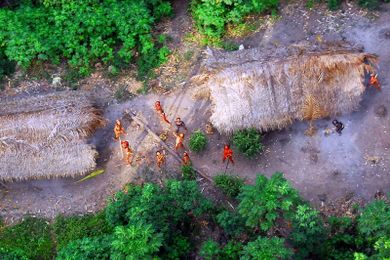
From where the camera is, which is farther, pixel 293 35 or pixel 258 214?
pixel 293 35

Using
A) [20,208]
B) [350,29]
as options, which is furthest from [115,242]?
[350,29]

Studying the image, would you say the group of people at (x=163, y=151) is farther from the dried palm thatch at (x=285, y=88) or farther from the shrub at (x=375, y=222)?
the shrub at (x=375, y=222)

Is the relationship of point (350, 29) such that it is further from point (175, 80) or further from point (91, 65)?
point (91, 65)

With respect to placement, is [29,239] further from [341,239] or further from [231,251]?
[341,239]

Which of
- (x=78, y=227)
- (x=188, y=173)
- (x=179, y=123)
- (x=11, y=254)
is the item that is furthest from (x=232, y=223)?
(x=11, y=254)

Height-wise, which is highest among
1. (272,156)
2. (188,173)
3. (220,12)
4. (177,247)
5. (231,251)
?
(220,12)
